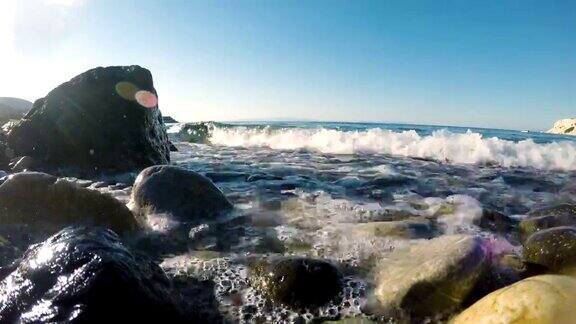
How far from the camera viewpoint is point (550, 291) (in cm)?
238

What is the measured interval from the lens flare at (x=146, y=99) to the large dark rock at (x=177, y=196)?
4218 mm

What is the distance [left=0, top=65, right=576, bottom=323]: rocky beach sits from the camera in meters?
2.57

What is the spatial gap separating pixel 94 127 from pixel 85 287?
777cm

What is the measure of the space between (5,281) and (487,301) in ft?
9.58

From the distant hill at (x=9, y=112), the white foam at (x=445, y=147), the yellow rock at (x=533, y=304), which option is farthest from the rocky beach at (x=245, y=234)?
the distant hill at (x=9, y=112)

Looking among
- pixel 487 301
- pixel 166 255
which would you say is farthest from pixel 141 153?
pixel 487 301

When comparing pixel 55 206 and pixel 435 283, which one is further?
pixel 55 206

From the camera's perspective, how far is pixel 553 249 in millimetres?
3744

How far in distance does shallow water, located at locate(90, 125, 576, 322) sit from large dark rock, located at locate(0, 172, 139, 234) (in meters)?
0.50

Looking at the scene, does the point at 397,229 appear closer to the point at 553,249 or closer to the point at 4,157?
the point at 553,249

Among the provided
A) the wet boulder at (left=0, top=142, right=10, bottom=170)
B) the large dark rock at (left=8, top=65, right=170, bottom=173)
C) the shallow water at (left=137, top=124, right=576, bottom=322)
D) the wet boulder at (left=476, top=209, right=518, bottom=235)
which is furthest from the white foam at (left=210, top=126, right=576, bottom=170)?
the wet boulder at (left=0, top=142, right=10, bottom=170)

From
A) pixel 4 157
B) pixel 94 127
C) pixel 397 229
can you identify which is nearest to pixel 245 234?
pixel 397 229

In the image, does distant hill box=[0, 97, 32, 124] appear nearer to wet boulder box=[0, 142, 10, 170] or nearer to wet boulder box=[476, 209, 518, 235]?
wet boulder box=[0, 142, 10, 170]

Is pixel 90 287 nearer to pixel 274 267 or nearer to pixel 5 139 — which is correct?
pixel 274 267
